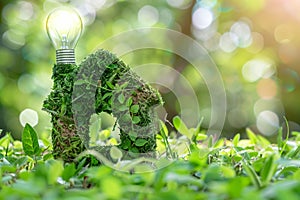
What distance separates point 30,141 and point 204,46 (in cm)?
252

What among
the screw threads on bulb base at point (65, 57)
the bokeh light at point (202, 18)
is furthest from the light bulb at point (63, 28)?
the bokeh light at point (202, 18)

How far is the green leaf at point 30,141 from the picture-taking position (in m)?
0.88

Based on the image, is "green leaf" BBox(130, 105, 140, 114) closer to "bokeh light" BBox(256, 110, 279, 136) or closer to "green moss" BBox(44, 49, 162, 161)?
"green moss" BBox(44, 49, 162, 161)

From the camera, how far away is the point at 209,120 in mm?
3172

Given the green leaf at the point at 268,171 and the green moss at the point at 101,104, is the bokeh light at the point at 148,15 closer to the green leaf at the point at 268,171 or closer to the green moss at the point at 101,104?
the green moss at the point at 101,104

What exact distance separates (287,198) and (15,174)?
46cm

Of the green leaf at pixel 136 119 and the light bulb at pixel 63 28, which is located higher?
the light bulb at pixel 63 28

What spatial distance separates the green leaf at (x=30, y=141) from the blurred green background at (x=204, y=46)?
6.72 feet

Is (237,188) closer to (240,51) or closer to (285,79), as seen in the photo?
(285,79)

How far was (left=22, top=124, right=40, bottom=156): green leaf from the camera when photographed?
884mm

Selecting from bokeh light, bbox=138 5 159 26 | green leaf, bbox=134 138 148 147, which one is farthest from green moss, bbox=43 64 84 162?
bokeh light, bbox=138 5 159 26

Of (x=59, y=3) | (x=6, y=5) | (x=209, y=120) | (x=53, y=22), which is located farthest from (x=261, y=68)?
(x=53, y=22)

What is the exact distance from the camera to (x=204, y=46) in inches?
129

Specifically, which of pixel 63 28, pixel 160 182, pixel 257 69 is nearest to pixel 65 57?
pixel 63 28
